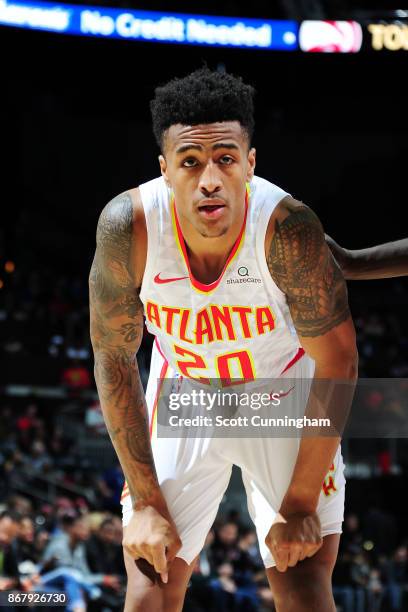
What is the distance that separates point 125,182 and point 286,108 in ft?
11.4

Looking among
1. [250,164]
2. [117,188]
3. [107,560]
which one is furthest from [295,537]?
[117,188]

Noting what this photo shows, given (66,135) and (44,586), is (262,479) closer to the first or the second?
(44,586)

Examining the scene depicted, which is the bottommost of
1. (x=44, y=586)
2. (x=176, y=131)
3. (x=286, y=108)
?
(x=44, y=586)

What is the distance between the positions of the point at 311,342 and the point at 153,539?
0.85m

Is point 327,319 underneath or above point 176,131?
underneath

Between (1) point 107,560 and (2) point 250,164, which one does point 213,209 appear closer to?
(2) point 250,164

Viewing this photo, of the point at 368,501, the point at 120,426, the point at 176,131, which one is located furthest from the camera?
the point at 368,501

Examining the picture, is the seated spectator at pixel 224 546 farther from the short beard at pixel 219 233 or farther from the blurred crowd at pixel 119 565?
the short beard at pixel 219 233

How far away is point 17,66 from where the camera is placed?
52.6ft

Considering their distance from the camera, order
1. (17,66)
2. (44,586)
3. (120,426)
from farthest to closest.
A: (17,66)
(44,586)
(120,426)

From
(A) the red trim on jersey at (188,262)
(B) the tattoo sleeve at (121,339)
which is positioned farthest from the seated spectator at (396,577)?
(A) the red trim on jersey at (188,262)

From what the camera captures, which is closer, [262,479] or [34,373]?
[262,479]

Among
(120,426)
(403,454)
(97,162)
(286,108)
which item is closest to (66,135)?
(97,162)

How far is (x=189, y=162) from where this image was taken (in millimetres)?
2811
